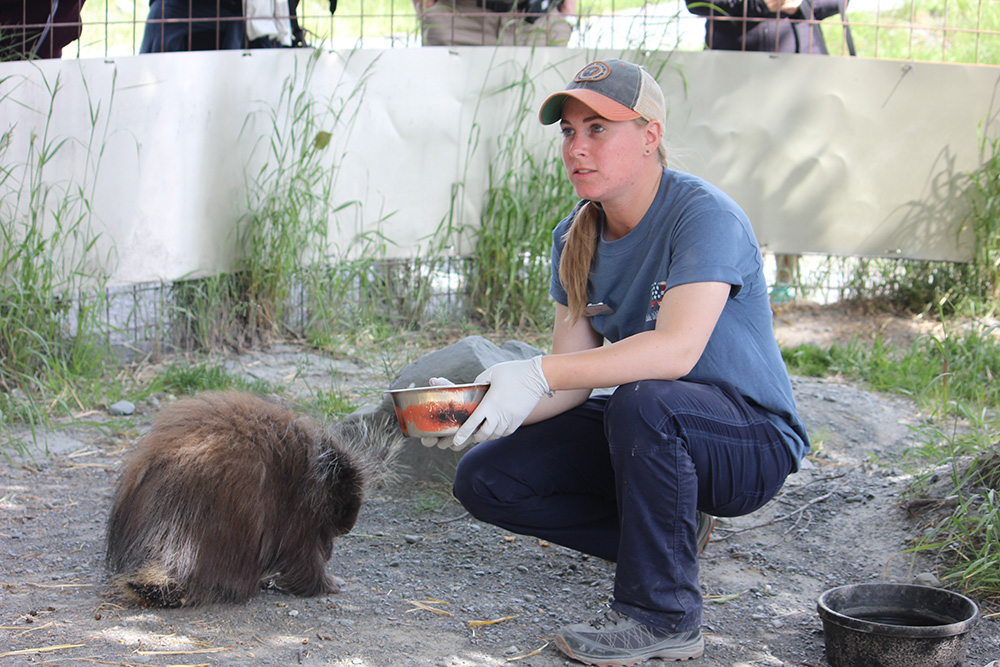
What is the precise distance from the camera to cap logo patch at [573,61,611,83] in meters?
2.57

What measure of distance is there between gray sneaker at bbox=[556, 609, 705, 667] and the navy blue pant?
27mm

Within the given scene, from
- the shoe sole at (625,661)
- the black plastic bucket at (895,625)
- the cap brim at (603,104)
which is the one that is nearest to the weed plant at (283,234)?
the cap brim at (603,104)

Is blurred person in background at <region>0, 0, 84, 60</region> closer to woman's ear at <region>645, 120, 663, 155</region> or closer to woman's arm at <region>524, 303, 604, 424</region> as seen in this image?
woman's arm at <region>524, 303, 604, 424</region>

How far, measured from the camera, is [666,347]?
239cm

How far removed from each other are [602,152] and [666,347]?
1.91 feet

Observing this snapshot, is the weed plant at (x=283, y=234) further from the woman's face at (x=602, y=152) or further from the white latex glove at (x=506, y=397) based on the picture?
the white latex glove at (x=506, y=397)

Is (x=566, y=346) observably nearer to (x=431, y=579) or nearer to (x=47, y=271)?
(x=431, y=579)

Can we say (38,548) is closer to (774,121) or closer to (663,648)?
(663,648)

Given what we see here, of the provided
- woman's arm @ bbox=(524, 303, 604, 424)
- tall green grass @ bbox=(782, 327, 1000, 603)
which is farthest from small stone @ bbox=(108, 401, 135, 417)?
tall green grass @ bbox=(782, 327, 1000, 603)

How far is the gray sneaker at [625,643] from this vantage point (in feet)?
7.80

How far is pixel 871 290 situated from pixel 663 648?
4.65 meters

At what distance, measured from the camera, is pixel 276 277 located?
17.4ft

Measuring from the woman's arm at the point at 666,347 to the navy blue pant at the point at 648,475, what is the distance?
0.18 ft

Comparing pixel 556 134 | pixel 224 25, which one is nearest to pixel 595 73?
pixel 556 134
